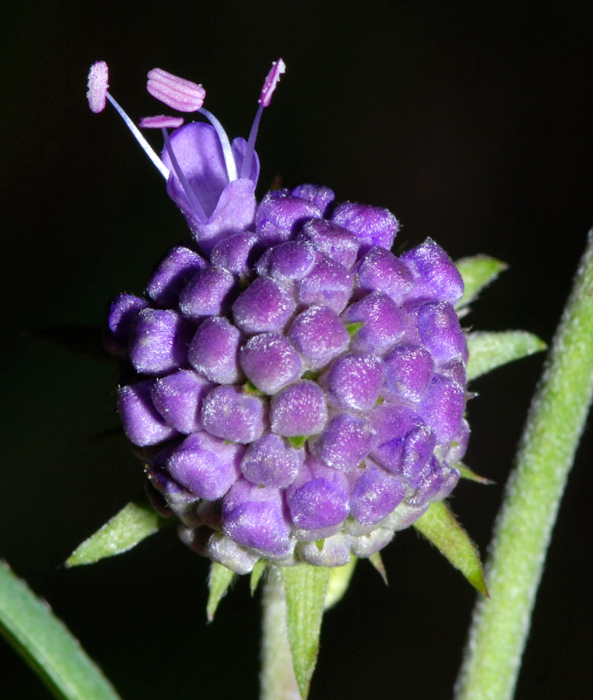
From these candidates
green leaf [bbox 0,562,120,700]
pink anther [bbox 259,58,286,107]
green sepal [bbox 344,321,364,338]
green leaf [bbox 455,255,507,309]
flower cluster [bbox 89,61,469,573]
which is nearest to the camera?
green leaf [bbox 0,562,120,700]

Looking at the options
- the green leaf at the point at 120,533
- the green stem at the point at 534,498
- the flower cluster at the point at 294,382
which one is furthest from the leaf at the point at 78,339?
the green stem at the point at 534,498

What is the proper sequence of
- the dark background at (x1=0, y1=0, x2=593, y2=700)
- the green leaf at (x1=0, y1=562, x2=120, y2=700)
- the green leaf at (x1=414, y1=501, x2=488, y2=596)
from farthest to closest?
the dark background at (x1=0, y1=0, x2=593, y2=700) → the green leaf at (x1=414, y1=501, x2=488, y2=596) → the green leaf at (x1=0, y1=562, x2=120, y2=700)

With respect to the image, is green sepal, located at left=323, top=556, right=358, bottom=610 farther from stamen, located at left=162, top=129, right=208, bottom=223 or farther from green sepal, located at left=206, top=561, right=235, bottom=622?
stamen, located at left=162, top=129, right=208, bottom=223

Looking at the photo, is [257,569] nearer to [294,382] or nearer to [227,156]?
[294,382]

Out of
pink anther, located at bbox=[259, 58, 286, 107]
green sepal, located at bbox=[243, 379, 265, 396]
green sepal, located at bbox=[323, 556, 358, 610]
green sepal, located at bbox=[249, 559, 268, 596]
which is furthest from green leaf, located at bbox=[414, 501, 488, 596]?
pink anther, located at bbox=[259, 58, 286, 107]

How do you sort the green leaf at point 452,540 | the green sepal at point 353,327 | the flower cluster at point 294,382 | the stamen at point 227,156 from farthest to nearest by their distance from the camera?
the stamen at point 227,156
the green leaf at point 452,540
the green sepal at point 353,327
the flower cluster at point 294,382

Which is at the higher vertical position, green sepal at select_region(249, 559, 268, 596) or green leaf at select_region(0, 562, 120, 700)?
green sepal at select_region(249, 559, 268, 596)

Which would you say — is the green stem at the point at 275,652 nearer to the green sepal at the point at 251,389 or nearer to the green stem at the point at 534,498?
the green stem at the point at 534,498

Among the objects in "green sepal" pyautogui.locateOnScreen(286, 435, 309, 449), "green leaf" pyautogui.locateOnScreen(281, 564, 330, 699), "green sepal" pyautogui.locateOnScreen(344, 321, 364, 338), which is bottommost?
"green leaf" pyautogui.locateOnScreen(281, 564, 330, 699)
